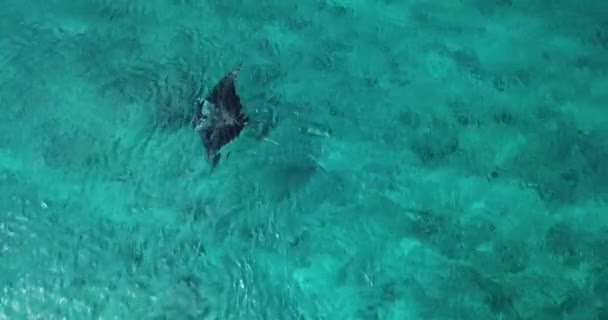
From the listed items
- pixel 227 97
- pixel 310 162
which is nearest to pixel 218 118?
pixel 227 97

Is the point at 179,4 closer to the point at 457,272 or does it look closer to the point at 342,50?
the point at 342,50

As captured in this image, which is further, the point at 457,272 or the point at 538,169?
the point at 538,169

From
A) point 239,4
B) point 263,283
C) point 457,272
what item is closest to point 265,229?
point 263,283

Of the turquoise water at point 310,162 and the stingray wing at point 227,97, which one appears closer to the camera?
the turquoise water at point 310,162

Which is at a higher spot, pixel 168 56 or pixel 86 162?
pixel 168 56

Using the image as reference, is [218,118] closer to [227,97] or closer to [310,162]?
[227,97]
